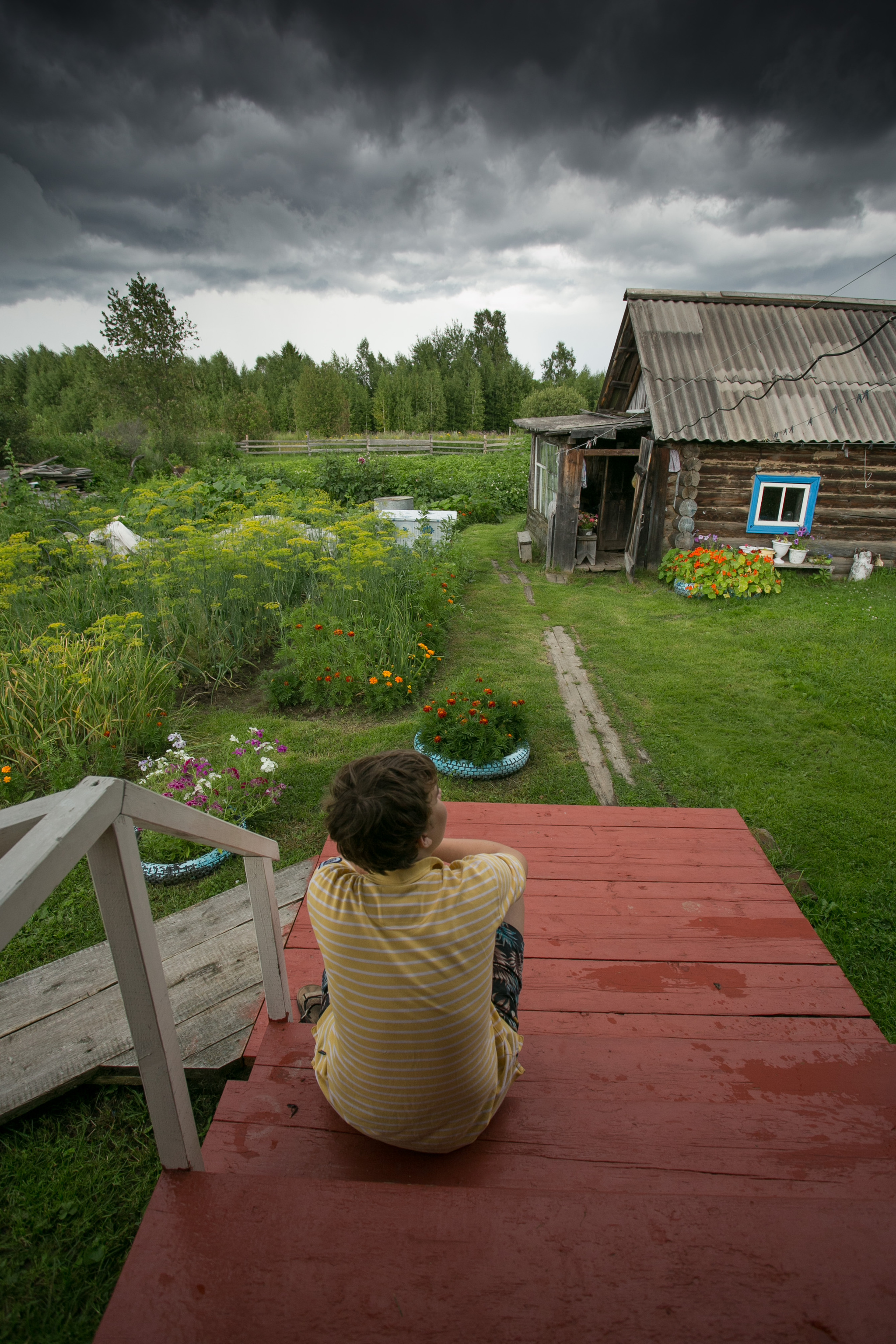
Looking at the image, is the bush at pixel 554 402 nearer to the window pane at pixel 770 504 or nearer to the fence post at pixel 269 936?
the window pane at pixel 770 504

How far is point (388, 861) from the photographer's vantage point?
1.26 meters

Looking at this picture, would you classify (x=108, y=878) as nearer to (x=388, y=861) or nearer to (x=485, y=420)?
(x=388, y=861)

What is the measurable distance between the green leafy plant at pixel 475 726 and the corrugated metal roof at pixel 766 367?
6.30 m

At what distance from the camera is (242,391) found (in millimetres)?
38250

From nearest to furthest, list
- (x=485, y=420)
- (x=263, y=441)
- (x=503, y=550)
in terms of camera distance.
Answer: (x=503, y=550) < (x=263, y=441) < (x=485, y=420)

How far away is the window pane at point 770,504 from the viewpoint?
958 cm

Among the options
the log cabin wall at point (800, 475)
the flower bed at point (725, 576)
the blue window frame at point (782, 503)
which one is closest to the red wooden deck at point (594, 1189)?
the flower bed at point (725, 576)

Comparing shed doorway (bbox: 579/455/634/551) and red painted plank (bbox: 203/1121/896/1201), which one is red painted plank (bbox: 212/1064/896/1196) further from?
shed doorway (bbox: 579/455/634/551)

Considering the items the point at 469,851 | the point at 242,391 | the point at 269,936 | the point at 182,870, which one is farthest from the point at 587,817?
the point at 242,391

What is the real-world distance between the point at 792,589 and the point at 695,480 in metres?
2.19

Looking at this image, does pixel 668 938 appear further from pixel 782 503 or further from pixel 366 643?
pixel 782 503

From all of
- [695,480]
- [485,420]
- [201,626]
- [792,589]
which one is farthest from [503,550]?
[485,420]

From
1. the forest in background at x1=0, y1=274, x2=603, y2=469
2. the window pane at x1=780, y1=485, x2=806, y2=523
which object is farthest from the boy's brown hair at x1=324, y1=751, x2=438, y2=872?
the forest in background at x1=0, y1=274, x2=603, y2=469

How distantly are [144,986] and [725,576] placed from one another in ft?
30.0
